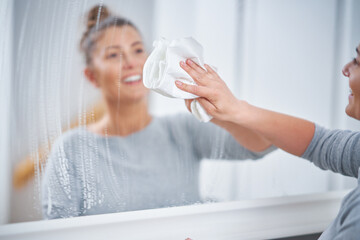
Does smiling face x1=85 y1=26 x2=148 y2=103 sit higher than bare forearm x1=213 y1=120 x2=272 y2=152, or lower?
higher

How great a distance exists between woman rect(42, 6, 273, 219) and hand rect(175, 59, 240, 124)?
0.12 metres

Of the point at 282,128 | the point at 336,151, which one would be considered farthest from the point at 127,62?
the point at 336,151

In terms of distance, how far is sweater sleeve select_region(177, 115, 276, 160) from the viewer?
0.86m

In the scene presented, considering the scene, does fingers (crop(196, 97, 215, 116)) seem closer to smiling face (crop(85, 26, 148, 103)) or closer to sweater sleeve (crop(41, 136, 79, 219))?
smiling face (crop(85, 26, 148, 103))

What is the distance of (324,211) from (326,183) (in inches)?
4.4

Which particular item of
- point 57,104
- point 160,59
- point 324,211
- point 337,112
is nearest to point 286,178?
point 324,211

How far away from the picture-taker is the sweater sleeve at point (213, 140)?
86 cm

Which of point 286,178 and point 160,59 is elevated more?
point 160,59

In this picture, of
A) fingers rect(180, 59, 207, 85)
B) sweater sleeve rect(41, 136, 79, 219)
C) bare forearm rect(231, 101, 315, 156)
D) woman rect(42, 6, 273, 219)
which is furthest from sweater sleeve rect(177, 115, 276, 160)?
Result: sweater sleeve rect(41, 136, 79, 219)

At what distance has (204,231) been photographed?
76 cm

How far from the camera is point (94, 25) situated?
699 millimetres

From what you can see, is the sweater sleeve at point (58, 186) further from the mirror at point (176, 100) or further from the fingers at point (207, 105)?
the fingers at point (207, 105)

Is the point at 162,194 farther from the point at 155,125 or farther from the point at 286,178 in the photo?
the point at 286,178

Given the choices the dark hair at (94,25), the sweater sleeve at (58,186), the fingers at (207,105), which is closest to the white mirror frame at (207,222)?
the sweater sleeve at (58,186)
